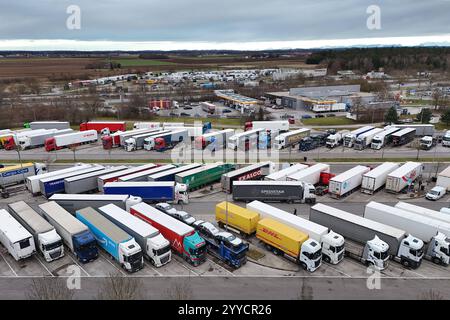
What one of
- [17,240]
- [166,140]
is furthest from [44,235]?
[166,140]

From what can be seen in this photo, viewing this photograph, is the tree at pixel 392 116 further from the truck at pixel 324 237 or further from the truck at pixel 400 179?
the truck at pixel 324 237

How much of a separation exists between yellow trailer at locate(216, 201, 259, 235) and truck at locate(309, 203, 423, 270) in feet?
20.7

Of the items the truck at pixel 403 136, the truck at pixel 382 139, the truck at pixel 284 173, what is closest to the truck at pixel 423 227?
the truck at pixel 284 173

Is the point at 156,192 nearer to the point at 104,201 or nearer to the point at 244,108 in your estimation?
the point at 104,201

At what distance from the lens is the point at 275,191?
3441 cm

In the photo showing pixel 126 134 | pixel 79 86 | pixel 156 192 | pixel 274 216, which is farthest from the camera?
pixel 79 86

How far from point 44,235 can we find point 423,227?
1148 inches

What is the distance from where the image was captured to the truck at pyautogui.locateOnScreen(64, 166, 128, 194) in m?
35.7

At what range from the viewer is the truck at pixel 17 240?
23.7 meters

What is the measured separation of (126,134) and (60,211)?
105 feet

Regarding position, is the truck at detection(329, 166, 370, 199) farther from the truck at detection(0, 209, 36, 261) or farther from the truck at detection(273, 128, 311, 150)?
the truck at detection(0, 209, 36, 261)

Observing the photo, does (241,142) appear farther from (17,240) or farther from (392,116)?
(392,116)
